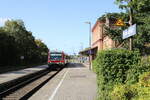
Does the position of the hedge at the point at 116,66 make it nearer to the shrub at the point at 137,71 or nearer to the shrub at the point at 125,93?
the shrub at the point at 137,71

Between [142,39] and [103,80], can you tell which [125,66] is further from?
[142,39]

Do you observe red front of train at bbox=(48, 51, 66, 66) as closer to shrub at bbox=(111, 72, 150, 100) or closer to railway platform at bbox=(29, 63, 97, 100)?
railway platform at bbox=(29, 63, 97, 100)

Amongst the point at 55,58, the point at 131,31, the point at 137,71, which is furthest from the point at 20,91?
the point at 55,58

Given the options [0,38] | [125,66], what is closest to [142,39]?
[125,66]

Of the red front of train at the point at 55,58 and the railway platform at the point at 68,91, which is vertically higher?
the red front of train at the point at 55,58

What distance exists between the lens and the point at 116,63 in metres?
11.0

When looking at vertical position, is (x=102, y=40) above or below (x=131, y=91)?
above

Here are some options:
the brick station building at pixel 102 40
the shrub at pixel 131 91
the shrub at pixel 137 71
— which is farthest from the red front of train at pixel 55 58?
the shrub at pixel 131 91

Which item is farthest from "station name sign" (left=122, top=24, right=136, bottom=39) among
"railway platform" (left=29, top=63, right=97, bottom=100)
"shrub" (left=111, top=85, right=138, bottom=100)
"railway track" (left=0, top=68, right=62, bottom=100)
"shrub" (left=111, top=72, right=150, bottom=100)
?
"railway track" (left=0, top=68, right=62, bottom=100)

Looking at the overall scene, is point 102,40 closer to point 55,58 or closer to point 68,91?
point 55,58

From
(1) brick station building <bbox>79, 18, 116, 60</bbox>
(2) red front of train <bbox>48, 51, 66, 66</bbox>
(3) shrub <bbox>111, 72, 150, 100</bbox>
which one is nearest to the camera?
(3) shrub <bbox>111, 72, 150, 100</bbox>

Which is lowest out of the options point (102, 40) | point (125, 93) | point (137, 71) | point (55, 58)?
point (125, 93)

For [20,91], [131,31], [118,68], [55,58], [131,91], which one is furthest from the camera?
[55,58]

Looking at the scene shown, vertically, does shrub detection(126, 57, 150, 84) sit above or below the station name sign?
below
